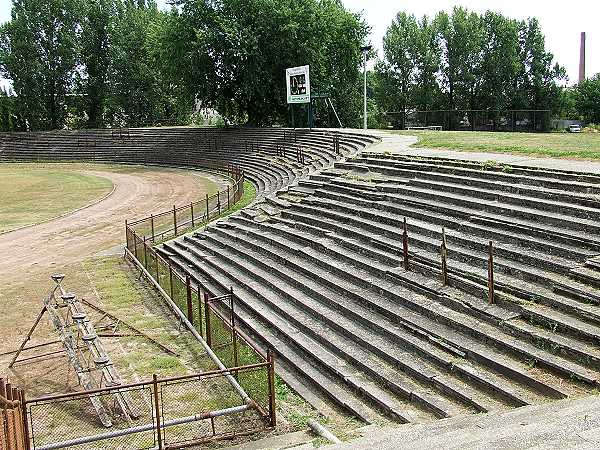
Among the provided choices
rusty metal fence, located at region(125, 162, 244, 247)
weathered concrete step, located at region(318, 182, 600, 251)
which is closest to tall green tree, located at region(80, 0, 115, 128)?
rusty metal fence, located at region(125, 162, 244, 247)

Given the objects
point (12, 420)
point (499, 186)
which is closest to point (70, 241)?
point (499, 186)

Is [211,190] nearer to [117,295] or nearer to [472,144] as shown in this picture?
[472,144]

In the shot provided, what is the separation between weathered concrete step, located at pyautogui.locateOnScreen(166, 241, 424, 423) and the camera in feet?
27.6

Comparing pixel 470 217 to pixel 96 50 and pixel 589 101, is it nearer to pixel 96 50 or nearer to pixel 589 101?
pixel 589 101

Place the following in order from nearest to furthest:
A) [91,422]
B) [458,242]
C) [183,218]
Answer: [91,422] < [458,242] < [183,218]

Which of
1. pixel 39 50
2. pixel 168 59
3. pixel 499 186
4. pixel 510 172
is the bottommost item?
pixel 499 186

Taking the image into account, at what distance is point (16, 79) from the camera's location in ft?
190

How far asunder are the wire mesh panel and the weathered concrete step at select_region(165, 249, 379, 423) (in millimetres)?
2394

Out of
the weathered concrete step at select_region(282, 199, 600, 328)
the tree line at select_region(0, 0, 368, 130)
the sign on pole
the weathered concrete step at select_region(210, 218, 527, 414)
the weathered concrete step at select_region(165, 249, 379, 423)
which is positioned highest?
the tree line at select_region(0, 0, 368, 130)

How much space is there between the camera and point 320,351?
33.9 ft

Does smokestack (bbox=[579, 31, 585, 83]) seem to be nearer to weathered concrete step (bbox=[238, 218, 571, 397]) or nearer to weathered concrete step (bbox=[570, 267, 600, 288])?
weathered concrete step (bbox=[238, 218, 571, 397])

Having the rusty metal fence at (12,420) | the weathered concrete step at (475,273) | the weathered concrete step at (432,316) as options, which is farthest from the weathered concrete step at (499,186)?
the rusty metal fence at (12,420)

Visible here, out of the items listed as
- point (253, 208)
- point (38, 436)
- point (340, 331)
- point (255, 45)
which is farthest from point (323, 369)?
point (255, 45)

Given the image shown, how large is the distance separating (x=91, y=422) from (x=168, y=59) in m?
38.4
